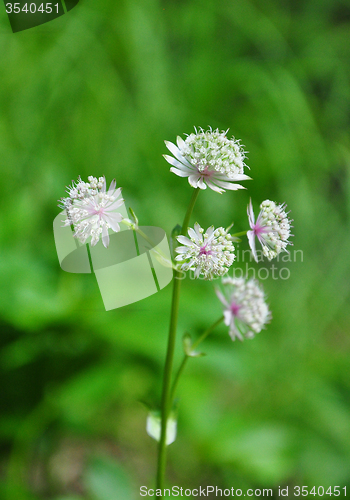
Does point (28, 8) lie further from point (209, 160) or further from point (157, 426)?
point (157, 426)

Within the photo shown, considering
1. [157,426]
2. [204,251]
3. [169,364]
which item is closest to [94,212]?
[204,251]

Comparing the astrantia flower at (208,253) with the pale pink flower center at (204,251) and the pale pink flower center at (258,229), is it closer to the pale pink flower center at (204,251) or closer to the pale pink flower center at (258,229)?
the pale pink flower center at (204,251)

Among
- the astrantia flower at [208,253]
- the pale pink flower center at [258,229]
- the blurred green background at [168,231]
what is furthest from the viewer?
the blurred green background at [168,231]

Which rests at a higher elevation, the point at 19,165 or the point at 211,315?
the point at 19,165

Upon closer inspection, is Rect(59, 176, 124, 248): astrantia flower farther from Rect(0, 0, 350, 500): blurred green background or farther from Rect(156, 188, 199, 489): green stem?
Rect(0, 0, 350, 500): blurred green background

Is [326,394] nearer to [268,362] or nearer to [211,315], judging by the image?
[268,362]

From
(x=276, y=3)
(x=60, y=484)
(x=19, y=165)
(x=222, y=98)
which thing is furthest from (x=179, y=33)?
(x=60, y=484)

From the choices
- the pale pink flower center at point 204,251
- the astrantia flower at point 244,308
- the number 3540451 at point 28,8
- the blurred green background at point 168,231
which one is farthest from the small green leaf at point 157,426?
the number 3540451 at point 28,8
